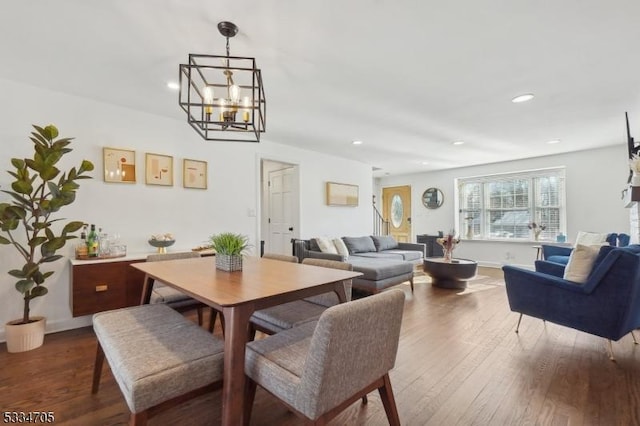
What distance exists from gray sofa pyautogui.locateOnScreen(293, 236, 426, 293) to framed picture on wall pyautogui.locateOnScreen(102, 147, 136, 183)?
2.39 meters

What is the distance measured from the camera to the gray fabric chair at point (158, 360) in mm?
1104

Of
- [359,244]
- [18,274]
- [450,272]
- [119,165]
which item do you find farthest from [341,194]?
[18,274]

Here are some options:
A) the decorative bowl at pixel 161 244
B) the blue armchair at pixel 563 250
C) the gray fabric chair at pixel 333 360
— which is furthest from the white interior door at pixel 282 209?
the blue armchair at pixel 563 250

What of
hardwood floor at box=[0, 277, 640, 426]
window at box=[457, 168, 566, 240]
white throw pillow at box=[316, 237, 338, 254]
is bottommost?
hardwood floor at box=[0, 277, 640, 426]

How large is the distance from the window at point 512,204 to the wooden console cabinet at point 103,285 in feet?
22.5

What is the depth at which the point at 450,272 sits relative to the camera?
14.2 ft

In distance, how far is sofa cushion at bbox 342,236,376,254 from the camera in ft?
17.4

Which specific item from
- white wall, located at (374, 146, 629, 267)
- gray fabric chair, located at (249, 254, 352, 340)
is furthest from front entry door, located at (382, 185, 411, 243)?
gray fabric chair, located at (249, 254, 352, 340)

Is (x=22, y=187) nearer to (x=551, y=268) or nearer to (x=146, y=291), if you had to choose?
(x=146, y=291)

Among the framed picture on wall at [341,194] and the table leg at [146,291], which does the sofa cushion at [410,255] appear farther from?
the table leg at [146,291]

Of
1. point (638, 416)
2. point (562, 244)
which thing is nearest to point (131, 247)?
point (638, 416)

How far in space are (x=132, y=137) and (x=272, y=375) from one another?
3.26m

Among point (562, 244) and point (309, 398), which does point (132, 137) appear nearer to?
point (309, 398)

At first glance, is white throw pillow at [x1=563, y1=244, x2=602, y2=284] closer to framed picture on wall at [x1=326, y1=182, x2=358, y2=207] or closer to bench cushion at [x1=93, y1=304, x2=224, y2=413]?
bench cushion at [x1=93, y1=304, x2=224, y2=413]
